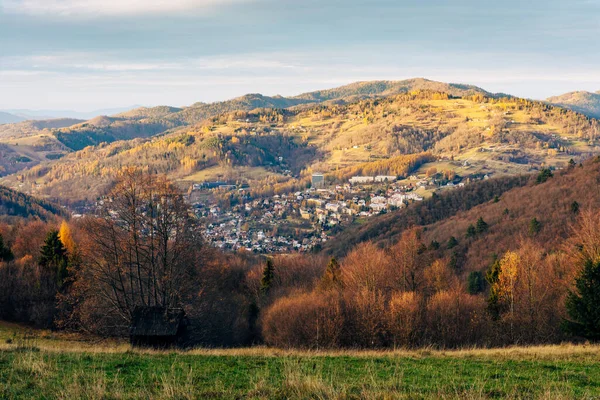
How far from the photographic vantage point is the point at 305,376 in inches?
314

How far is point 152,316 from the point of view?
20.0 m

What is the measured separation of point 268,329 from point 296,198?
142 meters

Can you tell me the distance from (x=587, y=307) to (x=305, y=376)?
19012mm

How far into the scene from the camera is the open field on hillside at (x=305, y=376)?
7.21 m

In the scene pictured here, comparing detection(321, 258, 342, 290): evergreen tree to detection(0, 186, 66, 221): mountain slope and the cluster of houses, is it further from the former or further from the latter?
detection(0, 186, 66, 221): mountain slope

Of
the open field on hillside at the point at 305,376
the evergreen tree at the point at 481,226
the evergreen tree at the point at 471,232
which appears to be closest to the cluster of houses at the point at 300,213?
the evergreen tree at the point at 471,232

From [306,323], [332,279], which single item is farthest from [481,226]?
[306,323]

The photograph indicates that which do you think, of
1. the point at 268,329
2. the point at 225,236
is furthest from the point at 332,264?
the point at 225,236

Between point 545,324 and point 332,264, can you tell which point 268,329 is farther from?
point 545,324

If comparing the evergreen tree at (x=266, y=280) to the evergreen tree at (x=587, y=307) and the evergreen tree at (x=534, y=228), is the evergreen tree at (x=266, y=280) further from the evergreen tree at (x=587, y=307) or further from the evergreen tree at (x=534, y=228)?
the evergreen tree at (x=534, y=228)

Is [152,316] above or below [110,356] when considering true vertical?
below

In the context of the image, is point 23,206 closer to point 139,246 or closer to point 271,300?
point 271,300

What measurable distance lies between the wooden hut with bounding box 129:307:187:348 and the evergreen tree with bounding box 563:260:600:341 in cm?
1917

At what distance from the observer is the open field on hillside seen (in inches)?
284
